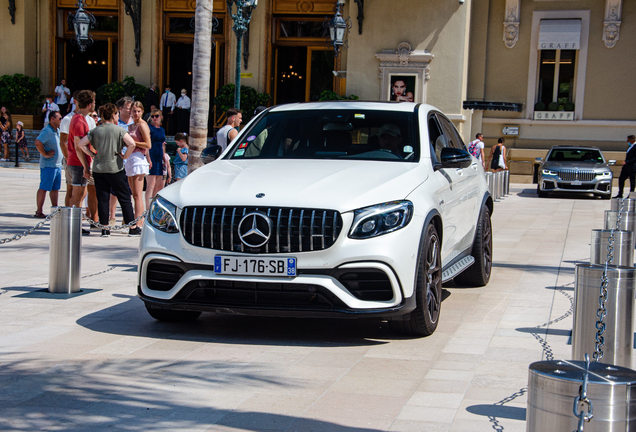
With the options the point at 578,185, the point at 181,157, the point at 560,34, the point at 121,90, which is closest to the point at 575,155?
the point at 578,185

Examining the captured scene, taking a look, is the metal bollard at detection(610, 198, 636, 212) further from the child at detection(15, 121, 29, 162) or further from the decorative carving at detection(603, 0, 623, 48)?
the child at detection(15, 121, 29, 162)

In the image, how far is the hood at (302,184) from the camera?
512 cm

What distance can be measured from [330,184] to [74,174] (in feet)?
22.9

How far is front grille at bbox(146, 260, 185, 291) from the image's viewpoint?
5355 millimetres

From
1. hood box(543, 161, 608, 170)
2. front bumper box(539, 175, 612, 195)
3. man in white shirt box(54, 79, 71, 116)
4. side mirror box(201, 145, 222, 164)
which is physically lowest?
front bumper box(539, 175, 612, 195)

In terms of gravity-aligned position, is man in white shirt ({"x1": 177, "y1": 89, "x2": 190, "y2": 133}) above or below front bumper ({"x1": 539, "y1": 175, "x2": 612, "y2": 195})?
above

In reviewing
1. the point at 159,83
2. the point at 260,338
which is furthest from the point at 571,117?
the point at 260,338

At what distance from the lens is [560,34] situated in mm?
28031

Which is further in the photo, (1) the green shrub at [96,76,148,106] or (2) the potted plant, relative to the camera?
(2) the potted plant

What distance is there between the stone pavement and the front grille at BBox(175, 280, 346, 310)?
0.97 ft

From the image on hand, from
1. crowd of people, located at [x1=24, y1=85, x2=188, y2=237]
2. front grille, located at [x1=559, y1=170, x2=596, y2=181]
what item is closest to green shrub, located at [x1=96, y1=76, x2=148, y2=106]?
front grille, located at [x1=559, y1=170, x2=596, y2=181]

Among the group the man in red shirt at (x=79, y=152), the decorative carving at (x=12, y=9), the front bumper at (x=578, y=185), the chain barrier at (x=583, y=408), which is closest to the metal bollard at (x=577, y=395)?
the chain barrier at (x=583, y=408)

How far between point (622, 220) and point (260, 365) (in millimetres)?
5974

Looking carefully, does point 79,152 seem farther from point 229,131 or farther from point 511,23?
point 511,23
